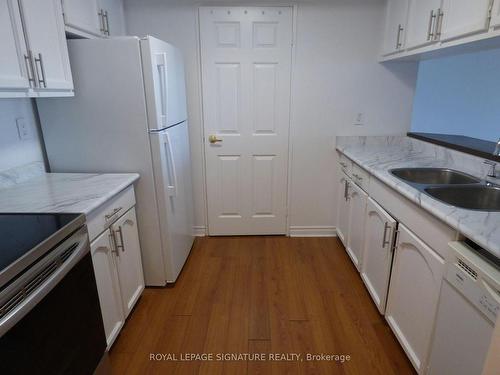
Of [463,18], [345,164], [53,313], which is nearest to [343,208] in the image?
[345,164]

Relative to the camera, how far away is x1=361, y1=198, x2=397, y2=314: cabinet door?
5.99 feet

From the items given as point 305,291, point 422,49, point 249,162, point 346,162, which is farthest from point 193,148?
point 422,49

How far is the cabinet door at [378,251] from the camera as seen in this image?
5.99ft

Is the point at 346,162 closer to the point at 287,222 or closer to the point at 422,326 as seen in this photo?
the point at 287,222

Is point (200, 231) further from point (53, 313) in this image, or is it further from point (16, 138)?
point (53, 313)

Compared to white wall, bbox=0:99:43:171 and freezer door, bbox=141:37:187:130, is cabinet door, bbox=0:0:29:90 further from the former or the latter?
freezer door, bbox=141:37:187:130

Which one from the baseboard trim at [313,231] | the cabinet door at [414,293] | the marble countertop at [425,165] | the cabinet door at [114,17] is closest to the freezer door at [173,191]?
the cabinet door at [114,17]

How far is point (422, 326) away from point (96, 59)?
7.62 ft

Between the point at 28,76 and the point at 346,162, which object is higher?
the point at 28,76

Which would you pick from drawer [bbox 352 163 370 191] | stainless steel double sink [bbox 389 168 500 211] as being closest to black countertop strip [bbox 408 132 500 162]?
stainless steel double sink [bbox 389 168 500 211]

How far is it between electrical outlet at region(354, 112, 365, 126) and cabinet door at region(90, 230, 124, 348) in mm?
2358

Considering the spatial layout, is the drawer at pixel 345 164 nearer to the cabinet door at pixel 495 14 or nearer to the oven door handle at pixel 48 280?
the cabinet door at pixel 495 14

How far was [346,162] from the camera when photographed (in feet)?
9.01

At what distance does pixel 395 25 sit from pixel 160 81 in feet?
6.20
